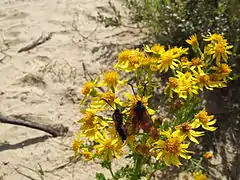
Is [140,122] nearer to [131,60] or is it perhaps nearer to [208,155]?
[131,60]

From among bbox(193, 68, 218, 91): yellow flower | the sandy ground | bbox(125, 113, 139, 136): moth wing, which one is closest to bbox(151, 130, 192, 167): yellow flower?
bbox(125, 113, 139, 136): moth wing

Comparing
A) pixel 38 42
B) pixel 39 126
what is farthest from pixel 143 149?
pixel 38 42

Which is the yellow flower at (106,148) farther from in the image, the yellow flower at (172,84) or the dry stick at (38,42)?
the dry stick at (38,42)

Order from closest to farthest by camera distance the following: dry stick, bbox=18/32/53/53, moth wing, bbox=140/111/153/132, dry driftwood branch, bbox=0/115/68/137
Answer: moth wing, bbox=140/111/153/132
dry driftwood branch, bbox=0/115/68/137
dry stick, bbox=18/32/53/53

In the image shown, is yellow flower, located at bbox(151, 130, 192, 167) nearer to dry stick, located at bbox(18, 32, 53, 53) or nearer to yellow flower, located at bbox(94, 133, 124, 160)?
yellow flower, located at bbox(94, 133, 124, 160)

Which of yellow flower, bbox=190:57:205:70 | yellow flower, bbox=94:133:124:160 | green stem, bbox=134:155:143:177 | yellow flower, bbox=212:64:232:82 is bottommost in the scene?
green stem, bbox=134:155:143:177

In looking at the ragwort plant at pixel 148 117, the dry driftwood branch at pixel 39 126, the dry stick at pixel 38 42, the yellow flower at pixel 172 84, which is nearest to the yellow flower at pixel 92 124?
the ragwort plant at pixel 148 117

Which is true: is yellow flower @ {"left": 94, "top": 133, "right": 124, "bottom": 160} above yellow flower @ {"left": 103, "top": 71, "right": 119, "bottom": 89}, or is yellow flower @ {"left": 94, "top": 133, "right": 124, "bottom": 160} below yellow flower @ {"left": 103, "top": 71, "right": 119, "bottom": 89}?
below
